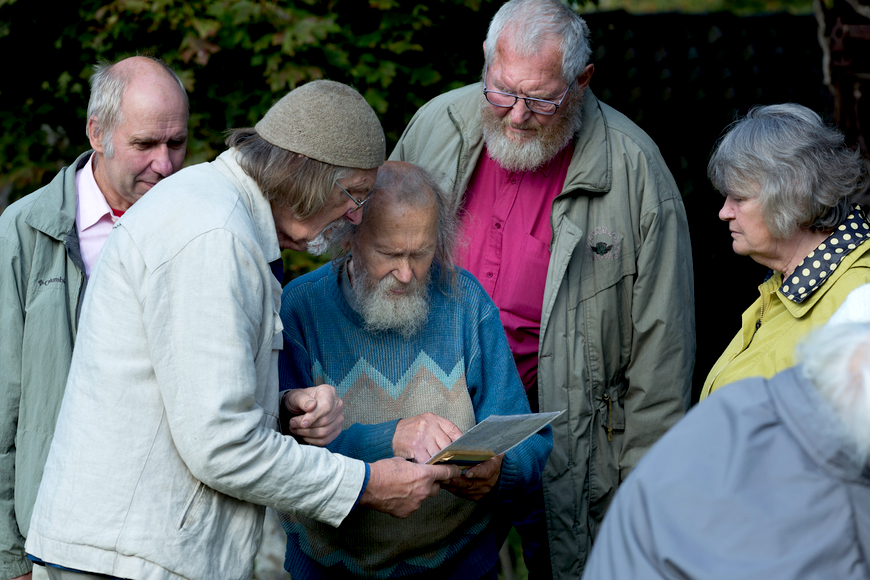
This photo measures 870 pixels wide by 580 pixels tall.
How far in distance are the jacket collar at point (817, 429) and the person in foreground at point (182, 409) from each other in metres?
1.12

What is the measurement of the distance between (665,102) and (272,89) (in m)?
2.25

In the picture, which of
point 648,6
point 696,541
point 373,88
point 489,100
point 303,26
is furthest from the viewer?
point 648,6

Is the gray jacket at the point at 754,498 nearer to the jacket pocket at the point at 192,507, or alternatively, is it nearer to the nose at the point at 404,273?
the jacket pocket at the point at 192,507

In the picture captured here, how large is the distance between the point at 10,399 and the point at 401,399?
48.4 inches

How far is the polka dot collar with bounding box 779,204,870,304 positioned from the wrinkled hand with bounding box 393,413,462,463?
3.56ft

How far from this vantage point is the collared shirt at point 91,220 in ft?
9.59

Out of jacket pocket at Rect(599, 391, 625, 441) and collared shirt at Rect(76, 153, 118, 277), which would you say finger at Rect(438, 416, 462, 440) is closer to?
jacket pocket at Rect(599, 391, 625, 441)

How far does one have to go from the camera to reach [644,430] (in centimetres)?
353

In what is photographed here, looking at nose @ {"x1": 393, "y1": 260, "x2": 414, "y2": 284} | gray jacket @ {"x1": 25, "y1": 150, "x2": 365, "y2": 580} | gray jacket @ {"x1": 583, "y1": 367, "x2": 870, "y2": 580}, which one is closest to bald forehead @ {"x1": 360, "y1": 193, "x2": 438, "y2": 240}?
nose @ {"x1": 393, "y1": 260, "x2": 414, "y2": 284}

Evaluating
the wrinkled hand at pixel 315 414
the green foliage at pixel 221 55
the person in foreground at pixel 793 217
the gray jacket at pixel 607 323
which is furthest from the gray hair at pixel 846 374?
the green foliage at pixel 221 55

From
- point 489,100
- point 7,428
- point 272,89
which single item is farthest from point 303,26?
point 7,428

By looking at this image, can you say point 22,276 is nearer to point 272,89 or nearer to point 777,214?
point 272,89

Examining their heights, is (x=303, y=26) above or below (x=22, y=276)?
above

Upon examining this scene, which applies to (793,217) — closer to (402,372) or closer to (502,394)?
(502,394)
